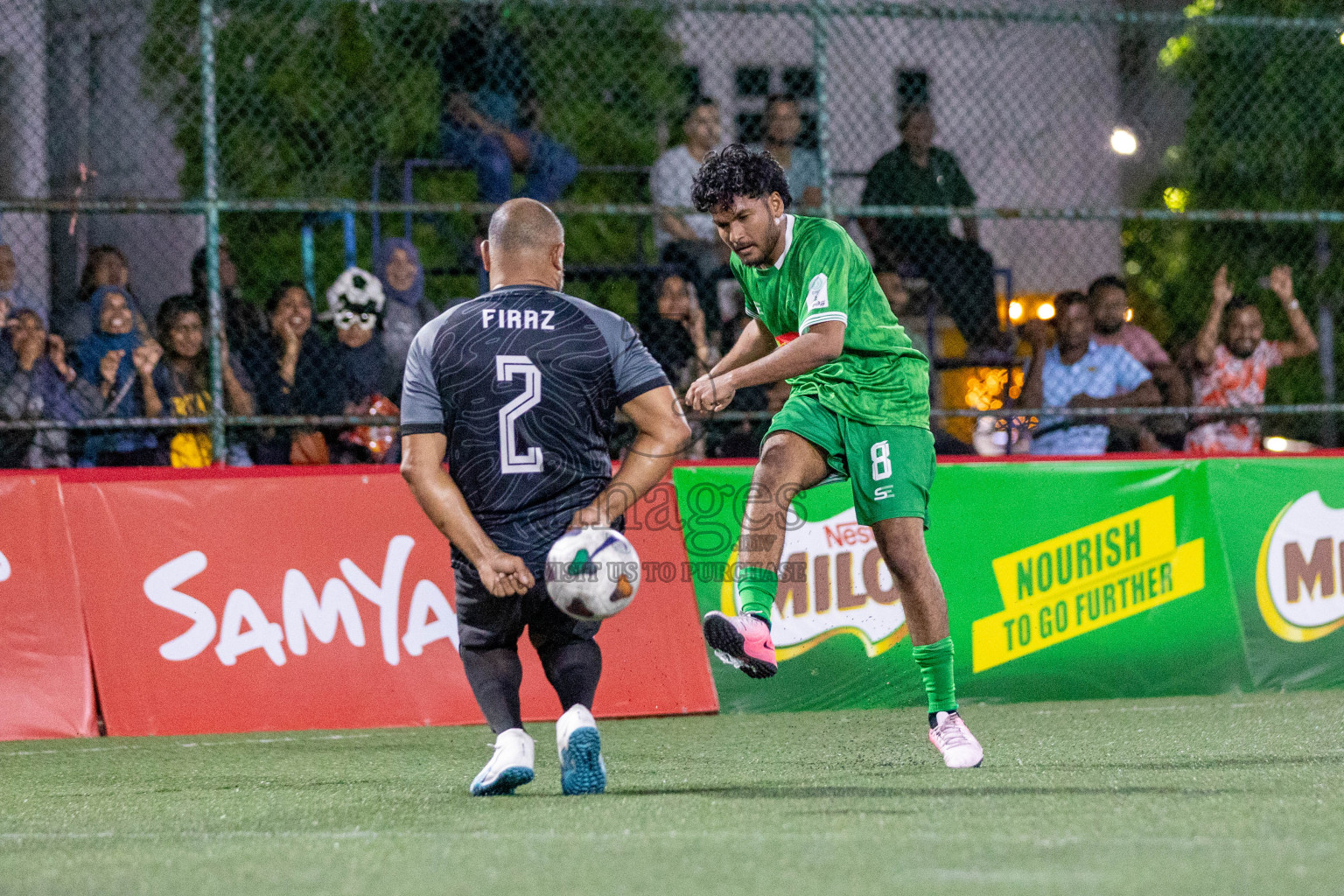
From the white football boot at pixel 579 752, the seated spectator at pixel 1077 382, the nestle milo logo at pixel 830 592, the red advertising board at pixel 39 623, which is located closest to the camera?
the white football boot at pixel 579 752

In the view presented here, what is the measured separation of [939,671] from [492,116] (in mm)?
5615

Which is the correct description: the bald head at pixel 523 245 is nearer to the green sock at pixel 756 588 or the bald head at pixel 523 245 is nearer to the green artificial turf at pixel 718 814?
the green sock at pixel 756 588

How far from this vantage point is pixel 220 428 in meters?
7.68

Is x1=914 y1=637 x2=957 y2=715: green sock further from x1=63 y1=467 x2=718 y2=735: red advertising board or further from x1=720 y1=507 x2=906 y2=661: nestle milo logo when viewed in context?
A: x1=63 y1=467 x2=718 y2=735: red advertising board

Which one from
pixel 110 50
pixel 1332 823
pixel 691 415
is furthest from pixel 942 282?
pixel 110 50

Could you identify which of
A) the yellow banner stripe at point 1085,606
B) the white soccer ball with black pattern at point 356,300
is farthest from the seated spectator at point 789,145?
the yellow banner stripe at point 1085,606

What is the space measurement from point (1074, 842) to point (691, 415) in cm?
510

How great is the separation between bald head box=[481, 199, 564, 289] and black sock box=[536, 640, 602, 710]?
1097 millimetres

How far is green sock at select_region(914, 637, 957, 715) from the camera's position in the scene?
17.0 ft

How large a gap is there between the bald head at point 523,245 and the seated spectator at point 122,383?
3.96 m

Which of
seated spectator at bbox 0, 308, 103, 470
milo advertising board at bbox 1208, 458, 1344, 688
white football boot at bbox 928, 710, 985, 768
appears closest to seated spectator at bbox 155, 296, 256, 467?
seated spectator at bbox 0, 308, 103, 470

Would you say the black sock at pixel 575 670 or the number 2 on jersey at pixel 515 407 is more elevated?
the number 2 on jersey at pixel 515 407

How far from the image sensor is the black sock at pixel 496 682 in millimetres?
4516

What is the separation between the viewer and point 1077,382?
8.83 m
